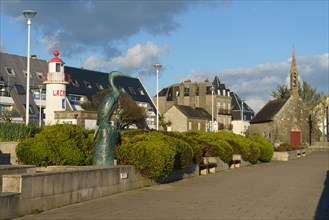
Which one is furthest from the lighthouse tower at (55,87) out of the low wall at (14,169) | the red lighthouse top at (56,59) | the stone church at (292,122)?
the stone church at (292,122)

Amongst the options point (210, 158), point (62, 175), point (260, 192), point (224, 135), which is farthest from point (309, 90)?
point (62, 175)

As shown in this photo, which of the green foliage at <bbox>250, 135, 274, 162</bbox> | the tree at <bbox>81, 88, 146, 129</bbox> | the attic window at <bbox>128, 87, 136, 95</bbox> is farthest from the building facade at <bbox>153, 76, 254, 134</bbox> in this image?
the green foliage at <bbox>250, 135, 274, 162</bbox>

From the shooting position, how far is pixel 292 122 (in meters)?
76.8

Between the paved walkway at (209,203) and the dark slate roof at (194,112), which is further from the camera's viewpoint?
the dark slate roof at (194,112)

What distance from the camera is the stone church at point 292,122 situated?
7581 centimetres

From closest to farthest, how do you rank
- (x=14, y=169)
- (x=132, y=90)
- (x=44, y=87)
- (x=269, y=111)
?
(x=14, y=169), (x=44, y=87), (x=269, y=111), (x=132, y=90)

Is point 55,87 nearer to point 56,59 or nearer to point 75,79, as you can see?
point 56,59

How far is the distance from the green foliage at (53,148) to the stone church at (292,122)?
2399 inches

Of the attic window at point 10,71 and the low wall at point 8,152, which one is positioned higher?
the attic window at point 10,71

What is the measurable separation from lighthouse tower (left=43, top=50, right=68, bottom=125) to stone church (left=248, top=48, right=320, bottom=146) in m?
36.4

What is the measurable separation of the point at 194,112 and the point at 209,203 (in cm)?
8470

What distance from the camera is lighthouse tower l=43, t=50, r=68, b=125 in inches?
1945

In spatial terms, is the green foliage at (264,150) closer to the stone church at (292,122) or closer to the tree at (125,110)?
the tree at (125,110)

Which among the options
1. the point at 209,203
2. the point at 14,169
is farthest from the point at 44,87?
the point at 209,203
